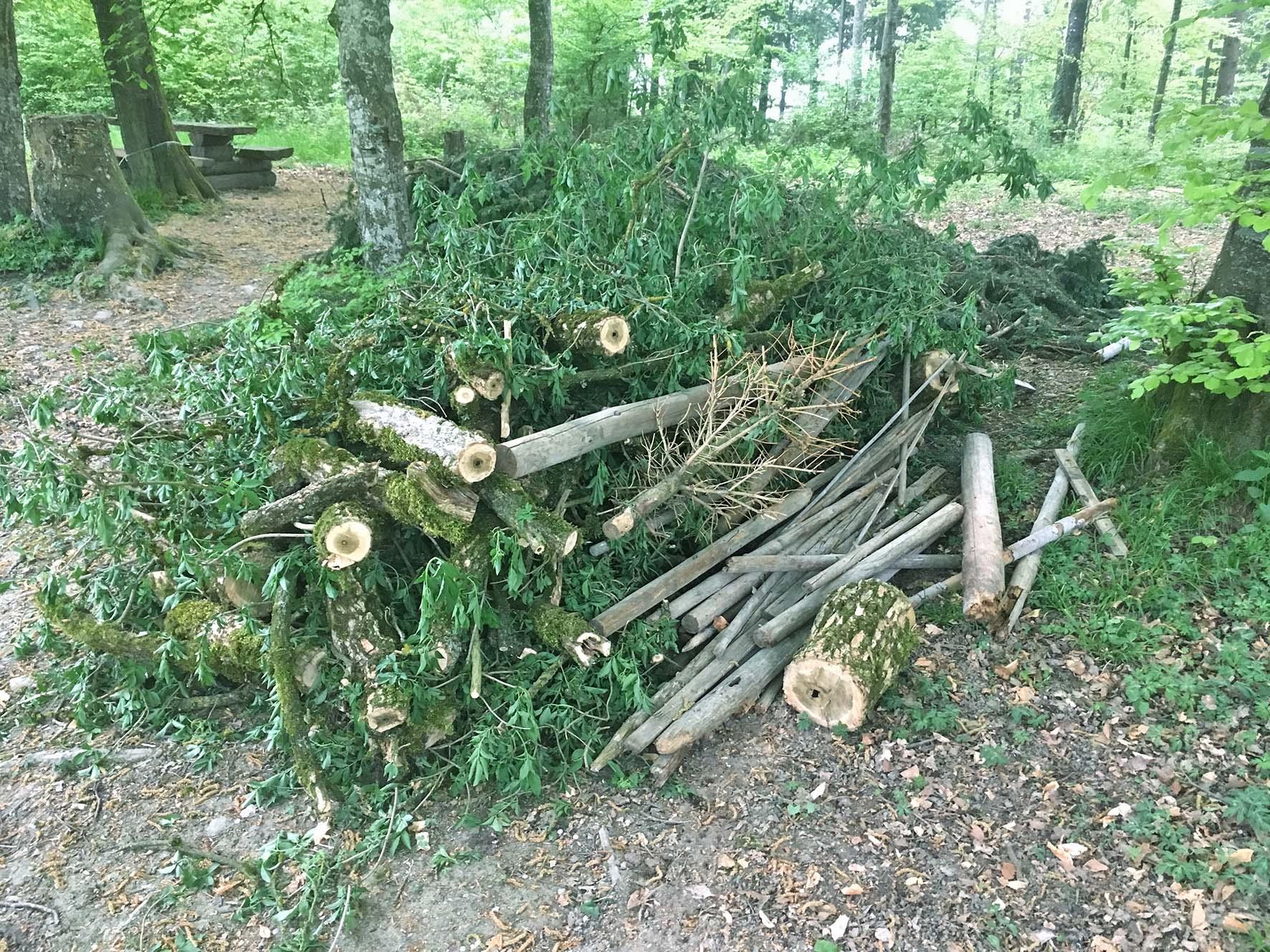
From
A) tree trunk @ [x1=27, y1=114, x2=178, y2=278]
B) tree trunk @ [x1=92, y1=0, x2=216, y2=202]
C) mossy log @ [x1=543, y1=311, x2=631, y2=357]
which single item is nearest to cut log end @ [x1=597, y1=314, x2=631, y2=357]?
mossy log @ [x1=543, y1=311, x2=631, y2=357]

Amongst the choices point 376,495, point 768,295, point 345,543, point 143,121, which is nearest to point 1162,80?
point 768,295

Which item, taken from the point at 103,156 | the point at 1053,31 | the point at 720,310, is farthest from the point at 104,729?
the point at 1053,31

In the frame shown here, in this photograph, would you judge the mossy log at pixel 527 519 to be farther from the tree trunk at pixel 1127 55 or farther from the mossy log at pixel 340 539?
the tree trunk at pixel 1127 55

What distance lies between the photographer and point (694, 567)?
483cm

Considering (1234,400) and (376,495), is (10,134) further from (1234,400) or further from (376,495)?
(1234,400)

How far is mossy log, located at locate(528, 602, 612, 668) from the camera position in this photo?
4102 mm

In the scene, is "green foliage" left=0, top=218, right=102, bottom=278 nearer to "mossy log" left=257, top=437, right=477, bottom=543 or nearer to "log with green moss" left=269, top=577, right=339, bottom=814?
"mossy log" left=257, top=437, right=477, bottom=543

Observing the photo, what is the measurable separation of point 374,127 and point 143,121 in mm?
6234

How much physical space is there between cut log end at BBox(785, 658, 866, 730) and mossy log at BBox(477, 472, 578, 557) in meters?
1.38

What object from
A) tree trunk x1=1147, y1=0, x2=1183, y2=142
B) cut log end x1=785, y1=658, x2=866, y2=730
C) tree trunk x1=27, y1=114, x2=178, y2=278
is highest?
tree trunk x1=1147, y1=0, x2=1183, y2=142

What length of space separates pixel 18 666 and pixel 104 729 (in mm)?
827

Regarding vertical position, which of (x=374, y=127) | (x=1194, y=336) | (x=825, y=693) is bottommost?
(x=825, y=693)

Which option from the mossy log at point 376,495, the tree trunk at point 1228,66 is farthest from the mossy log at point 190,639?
the tree trunk at point 1228,66

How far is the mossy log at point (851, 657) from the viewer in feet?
13.6
